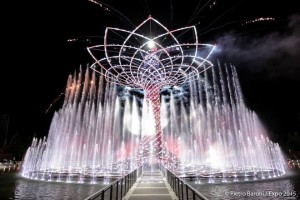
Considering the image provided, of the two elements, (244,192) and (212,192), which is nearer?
(244,192)

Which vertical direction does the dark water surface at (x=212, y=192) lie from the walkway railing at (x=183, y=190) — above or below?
below

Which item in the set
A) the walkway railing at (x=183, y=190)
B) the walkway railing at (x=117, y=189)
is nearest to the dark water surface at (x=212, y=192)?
the walkway railing at (x=117, y=189)

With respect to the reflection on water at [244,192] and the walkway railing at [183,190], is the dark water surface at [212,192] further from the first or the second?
the walkway railing at [183,190]

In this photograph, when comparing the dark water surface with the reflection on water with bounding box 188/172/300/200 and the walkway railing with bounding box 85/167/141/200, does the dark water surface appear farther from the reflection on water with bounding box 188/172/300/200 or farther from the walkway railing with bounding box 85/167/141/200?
the walkway railing with bounding box 85/167/141/200

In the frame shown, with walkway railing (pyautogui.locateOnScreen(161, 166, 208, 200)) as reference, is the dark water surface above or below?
below

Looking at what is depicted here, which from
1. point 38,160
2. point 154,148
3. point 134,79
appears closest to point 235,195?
point 154,148

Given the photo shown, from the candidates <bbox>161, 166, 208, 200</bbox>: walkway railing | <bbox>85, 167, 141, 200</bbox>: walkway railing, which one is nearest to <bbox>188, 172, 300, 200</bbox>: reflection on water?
<bbox>161, 166, 208, 200</bbox>: walkway railing

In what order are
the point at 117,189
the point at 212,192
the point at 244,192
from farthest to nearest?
the point at 212,192 < the point at 244,192 < the point at 117,189

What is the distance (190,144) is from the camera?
212 ft

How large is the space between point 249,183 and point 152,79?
1560cm

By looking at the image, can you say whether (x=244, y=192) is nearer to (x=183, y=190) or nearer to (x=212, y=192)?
(x=212, y=192)

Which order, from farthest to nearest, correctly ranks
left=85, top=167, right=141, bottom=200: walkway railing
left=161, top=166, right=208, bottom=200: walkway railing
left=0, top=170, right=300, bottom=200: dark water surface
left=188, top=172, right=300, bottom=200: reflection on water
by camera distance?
left=0, top=170, right=300, bottom=200: dark water surface < left=188, top=172, right=300, bottom=200: reflection on water < left=85, top=167, right=141, bottom=200: walkway railing < left=161, top=166, right=208, bottom=200: walkway railing

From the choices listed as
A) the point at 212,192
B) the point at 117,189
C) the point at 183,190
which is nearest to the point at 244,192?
the point at 212,192

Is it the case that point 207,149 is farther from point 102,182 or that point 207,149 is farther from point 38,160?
point 102,182
